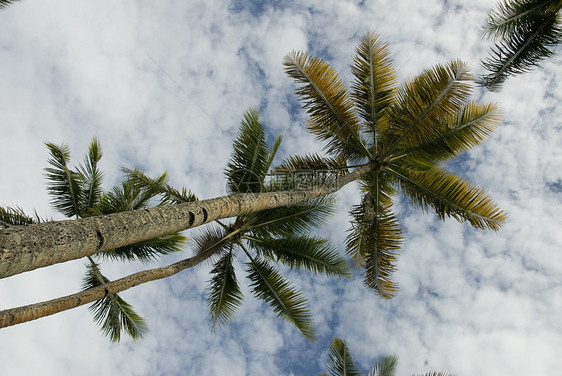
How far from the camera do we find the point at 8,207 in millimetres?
8750

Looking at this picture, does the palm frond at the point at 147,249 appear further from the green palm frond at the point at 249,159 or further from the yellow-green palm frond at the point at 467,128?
the yellow-green palm frond at the point at 467,128

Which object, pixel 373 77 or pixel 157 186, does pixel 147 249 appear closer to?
pixel 157 186

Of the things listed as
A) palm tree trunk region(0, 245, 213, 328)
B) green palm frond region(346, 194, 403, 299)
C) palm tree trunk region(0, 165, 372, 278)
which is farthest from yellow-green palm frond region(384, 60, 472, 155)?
palm tree trunk region(0, 245, 213, 328)

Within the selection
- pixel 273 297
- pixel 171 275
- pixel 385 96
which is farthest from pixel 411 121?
pixel 171 275

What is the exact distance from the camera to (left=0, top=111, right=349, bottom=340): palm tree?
30.3 ft

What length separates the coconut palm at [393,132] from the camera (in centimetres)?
820

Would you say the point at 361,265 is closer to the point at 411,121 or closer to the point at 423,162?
the point at 423,162

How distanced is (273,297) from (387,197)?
Answer: 161 inches

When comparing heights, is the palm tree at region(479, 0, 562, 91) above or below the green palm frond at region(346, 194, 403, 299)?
above

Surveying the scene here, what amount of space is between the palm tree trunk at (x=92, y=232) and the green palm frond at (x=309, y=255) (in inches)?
163

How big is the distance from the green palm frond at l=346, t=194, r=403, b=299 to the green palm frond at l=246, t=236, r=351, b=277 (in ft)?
1.92

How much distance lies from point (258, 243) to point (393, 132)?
4.58 m

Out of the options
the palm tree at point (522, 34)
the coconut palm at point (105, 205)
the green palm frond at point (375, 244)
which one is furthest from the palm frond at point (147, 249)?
the palm tree at point (522, 34)

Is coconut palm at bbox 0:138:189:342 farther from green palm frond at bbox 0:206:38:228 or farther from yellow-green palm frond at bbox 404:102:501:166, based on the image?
yellow-green palm frond at bbox 404:102:501:166
